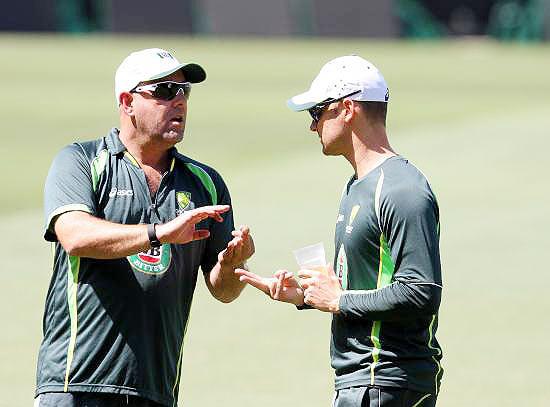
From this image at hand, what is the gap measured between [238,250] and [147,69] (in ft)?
3.20

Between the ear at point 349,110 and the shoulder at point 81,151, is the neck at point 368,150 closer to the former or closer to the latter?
the ear at point 349,110

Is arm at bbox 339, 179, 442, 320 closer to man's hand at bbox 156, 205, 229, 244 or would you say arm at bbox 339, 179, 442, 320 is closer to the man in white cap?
the man in white cap

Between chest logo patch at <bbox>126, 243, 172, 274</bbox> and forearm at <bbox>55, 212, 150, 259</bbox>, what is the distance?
282 millimetres

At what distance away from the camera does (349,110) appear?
6230 mm

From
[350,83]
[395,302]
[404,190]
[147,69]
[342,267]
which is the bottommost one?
[395,302]

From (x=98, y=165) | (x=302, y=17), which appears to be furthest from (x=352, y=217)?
(x=302, y=17)

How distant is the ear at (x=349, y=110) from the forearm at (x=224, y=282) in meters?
0.95

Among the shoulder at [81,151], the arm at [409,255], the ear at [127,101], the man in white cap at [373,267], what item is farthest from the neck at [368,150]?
the shoulder at [81,151]

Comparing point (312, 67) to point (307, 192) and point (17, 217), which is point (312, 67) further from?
point (17, 217)

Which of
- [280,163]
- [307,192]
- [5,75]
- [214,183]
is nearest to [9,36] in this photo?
[5,75]

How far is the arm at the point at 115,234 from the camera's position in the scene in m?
5.91

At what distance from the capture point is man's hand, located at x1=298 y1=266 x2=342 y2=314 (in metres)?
6.11

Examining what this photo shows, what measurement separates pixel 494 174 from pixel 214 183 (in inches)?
597

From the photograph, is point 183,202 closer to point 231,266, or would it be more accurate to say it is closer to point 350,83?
point 231,266
